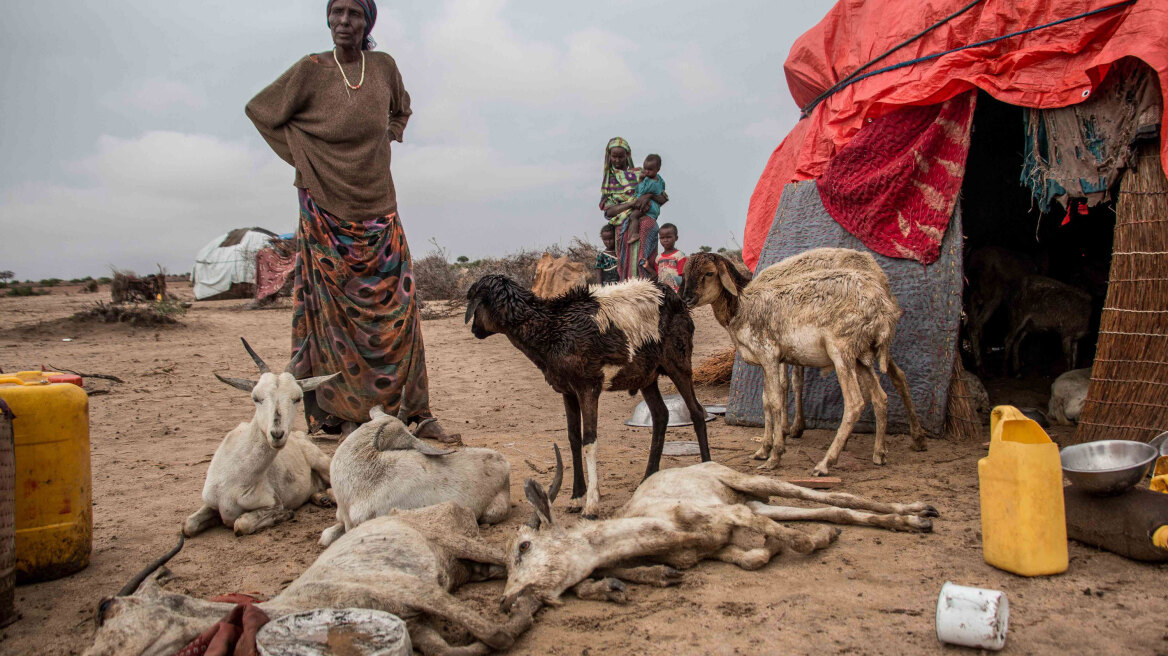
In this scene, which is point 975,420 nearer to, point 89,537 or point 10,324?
point 89,537

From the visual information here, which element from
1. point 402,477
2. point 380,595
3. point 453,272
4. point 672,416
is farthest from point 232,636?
point 453,272

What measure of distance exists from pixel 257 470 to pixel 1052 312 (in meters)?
8.03

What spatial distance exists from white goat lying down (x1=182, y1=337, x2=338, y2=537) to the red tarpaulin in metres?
5.24

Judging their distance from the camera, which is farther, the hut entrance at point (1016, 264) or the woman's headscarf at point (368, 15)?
the hut entrance at point (1016, 264)

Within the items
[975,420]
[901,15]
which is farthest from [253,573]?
[901,15]

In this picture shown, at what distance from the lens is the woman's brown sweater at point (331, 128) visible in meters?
5.66

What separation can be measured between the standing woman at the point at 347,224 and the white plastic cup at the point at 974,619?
448 cm

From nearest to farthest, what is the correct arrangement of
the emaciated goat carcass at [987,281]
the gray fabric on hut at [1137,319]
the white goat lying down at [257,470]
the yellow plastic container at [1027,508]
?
the yellow plastic container at [1027,508] < the white goat lying down at [257,470] < the gray fabric on hut at [1137,319] < the emaciated goat carcass at [987,281]

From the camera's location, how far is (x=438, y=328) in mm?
15523

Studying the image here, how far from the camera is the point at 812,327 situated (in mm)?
5246

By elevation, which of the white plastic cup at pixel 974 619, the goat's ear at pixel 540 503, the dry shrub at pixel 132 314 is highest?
the dry shrub at pixel 132 314

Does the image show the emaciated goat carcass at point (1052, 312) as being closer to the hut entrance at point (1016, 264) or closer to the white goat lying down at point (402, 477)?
the hut entrance at point (1016, 264)

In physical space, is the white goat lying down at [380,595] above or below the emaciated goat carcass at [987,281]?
below


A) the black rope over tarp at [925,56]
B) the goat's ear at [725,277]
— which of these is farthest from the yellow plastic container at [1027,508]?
the black rope over tarp at [925,56]
